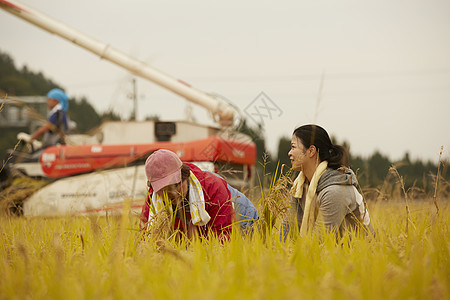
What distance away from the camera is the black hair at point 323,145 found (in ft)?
9.87

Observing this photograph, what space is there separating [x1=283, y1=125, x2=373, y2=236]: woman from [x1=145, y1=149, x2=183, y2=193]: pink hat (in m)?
0.76

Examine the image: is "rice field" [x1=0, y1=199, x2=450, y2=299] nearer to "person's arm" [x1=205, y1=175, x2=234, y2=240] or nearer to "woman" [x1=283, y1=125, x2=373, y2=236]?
→ "woman" [x1=283, y1=125, x2=373, y2=236]

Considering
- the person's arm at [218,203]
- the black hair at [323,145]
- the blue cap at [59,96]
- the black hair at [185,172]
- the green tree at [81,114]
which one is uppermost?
the blue cap at [59,96]

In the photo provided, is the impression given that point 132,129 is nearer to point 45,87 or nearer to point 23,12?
point 23,12

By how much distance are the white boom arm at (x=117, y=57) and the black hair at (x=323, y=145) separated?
5.94 meters

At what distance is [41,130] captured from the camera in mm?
6918

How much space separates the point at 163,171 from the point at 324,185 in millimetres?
1036

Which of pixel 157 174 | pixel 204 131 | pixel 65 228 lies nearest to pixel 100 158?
pixel 204 131

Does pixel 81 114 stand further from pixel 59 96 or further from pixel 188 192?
pixel 188 192

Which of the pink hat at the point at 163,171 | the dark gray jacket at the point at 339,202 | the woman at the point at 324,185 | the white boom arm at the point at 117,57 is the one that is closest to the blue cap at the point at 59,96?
the white boom arm at the point at 117,57

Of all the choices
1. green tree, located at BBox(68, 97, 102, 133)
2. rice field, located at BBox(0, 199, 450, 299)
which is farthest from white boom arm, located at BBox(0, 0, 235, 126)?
green tree, located at BBox(68, 97, 102, 133)

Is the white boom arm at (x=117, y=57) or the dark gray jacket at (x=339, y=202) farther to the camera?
the white boom arm at (x=117, y=57)

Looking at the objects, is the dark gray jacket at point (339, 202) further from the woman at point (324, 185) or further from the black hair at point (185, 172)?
the black hair at point (185, 172)

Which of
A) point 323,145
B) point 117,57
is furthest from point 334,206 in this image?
point 117,57
